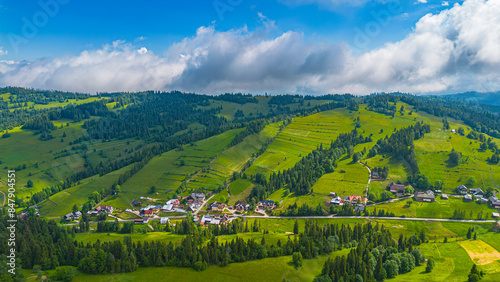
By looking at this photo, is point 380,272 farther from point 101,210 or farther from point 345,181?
point 101,210

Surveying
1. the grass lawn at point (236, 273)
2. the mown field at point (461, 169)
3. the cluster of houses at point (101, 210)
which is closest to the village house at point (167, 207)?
the cluster of houses at point (101, 210)

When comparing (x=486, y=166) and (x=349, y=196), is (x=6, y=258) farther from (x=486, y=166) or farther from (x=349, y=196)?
(x=486, y=166)

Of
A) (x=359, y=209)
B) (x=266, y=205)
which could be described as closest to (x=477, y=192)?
(x=359, y=209)

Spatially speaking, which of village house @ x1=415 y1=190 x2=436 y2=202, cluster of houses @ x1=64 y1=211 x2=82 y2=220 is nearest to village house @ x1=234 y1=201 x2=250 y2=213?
cluster of houses @ x1=64 y1=211 x2=82 y2=220

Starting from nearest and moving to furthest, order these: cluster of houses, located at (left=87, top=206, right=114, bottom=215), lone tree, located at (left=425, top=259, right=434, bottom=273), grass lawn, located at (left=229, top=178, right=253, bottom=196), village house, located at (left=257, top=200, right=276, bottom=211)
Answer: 1. lone tree, located at (left=425, top=259, right=434, bottom=273)
2. village house, located at (left=257, top=200, right=276, bottom=211)
3. cluster of houses, located at (left=87, top=206, right=114, bottom=215)
4. grass lawn, located at (left=229, top=178, right=253, bottom=196)

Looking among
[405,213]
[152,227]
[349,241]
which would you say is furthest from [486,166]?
[152,227]

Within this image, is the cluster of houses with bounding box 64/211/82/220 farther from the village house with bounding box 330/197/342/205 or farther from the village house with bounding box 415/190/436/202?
the village house with bounding box 415/190/436/202
